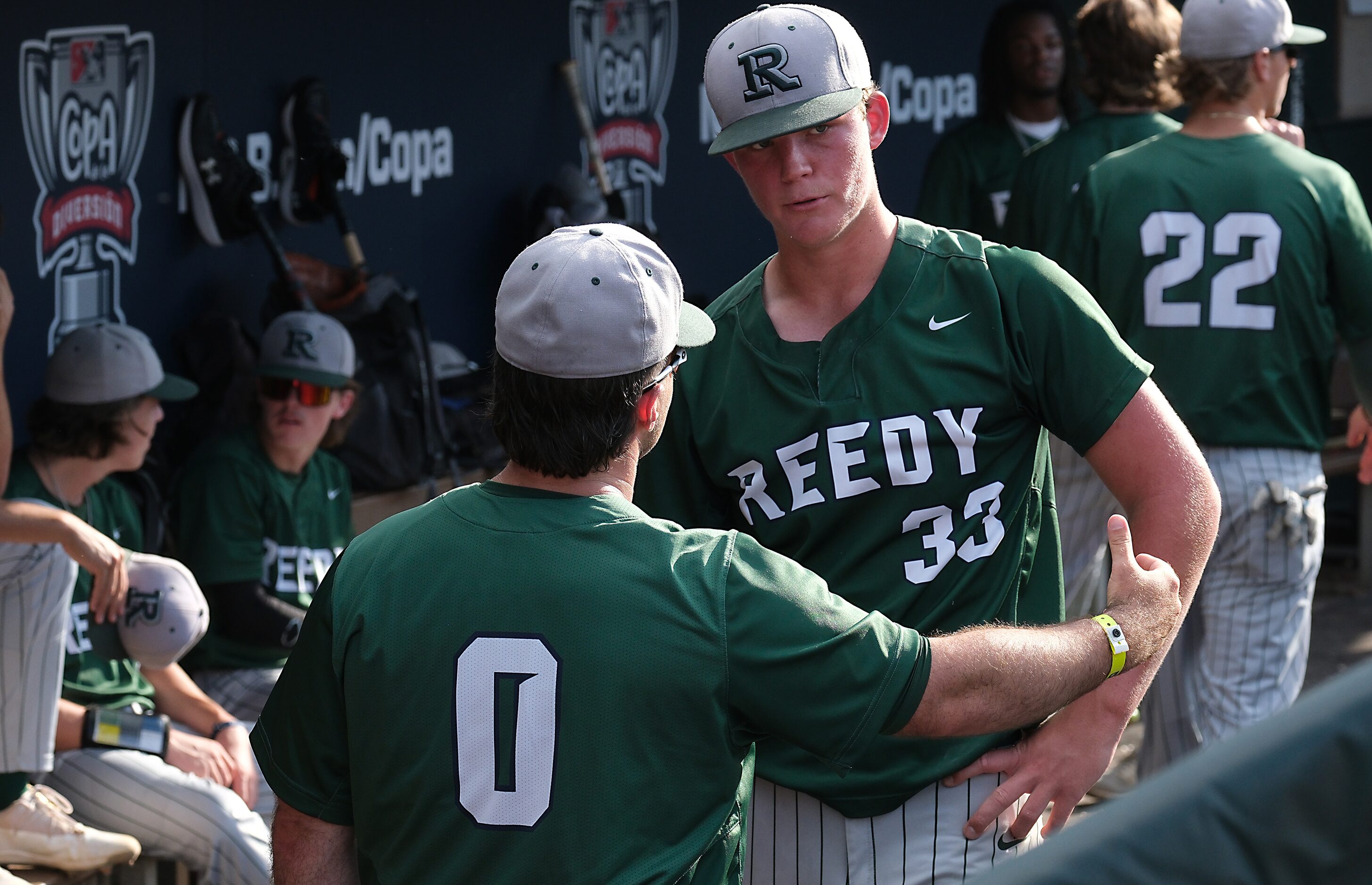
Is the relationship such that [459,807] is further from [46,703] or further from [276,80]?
[276,80]

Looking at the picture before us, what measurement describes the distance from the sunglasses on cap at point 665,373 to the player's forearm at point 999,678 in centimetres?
37

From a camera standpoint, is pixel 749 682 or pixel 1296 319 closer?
pixel 749 682

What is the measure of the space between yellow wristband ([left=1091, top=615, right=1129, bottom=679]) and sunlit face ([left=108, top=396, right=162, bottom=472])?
2.47m

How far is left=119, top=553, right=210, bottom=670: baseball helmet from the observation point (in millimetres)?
3408

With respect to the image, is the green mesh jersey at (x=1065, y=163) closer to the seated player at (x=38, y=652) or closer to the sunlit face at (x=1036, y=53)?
the sunlit face at (x=1036, y=53)

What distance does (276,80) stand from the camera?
4.62 meters

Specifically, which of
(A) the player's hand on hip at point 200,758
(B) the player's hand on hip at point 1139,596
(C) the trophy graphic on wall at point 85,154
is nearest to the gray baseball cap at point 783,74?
(B) the player's hand on hip at point 1139,596

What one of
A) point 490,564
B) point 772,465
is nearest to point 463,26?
point 772,465

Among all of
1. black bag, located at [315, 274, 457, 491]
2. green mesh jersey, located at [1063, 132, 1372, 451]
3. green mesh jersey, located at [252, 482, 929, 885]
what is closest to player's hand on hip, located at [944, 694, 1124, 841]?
green mesh jersey, located at [252, 482, 929, 885]

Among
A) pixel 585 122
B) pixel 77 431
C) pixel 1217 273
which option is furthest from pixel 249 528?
pixel 1217 273

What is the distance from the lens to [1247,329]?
3.75m

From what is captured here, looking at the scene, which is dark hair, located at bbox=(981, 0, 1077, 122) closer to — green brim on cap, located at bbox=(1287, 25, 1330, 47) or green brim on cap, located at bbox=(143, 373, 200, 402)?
green brim on cap, located at bbox=(1287, 25, 1330, 47)

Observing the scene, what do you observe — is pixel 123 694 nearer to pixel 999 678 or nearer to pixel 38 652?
pixel 38 652

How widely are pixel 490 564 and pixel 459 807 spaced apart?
224mm
